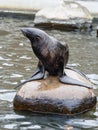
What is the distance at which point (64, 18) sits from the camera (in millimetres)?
15484

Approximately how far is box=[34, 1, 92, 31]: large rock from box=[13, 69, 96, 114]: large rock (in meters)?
8.33

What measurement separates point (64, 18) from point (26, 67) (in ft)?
18.3

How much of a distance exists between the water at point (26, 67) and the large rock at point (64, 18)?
47 centimetres

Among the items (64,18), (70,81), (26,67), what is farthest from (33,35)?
(64,18)

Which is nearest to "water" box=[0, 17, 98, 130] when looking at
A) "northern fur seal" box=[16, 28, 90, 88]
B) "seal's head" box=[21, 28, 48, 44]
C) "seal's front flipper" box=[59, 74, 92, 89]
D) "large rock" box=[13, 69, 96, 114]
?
"large rock" box=[13, 69, 96, 114]

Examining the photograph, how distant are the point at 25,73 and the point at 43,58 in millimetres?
2211

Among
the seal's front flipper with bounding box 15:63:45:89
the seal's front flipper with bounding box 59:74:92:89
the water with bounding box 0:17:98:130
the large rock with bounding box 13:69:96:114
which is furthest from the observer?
the seal's front flipper with bounding box 15:63:45:89

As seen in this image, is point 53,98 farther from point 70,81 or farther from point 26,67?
point 26,67

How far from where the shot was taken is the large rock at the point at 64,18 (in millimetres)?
15469

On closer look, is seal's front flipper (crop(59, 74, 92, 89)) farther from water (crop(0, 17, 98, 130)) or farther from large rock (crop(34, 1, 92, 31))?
large rock (crop(34, 1, 92, 31))

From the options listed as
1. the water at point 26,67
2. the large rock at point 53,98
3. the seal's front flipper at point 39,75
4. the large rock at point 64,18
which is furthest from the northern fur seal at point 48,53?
the large rock at point 64,18

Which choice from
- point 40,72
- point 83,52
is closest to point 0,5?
point 83,52

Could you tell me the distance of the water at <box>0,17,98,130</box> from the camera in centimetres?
661

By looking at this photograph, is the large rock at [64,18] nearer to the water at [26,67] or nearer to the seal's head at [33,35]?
the water at [26,67]
